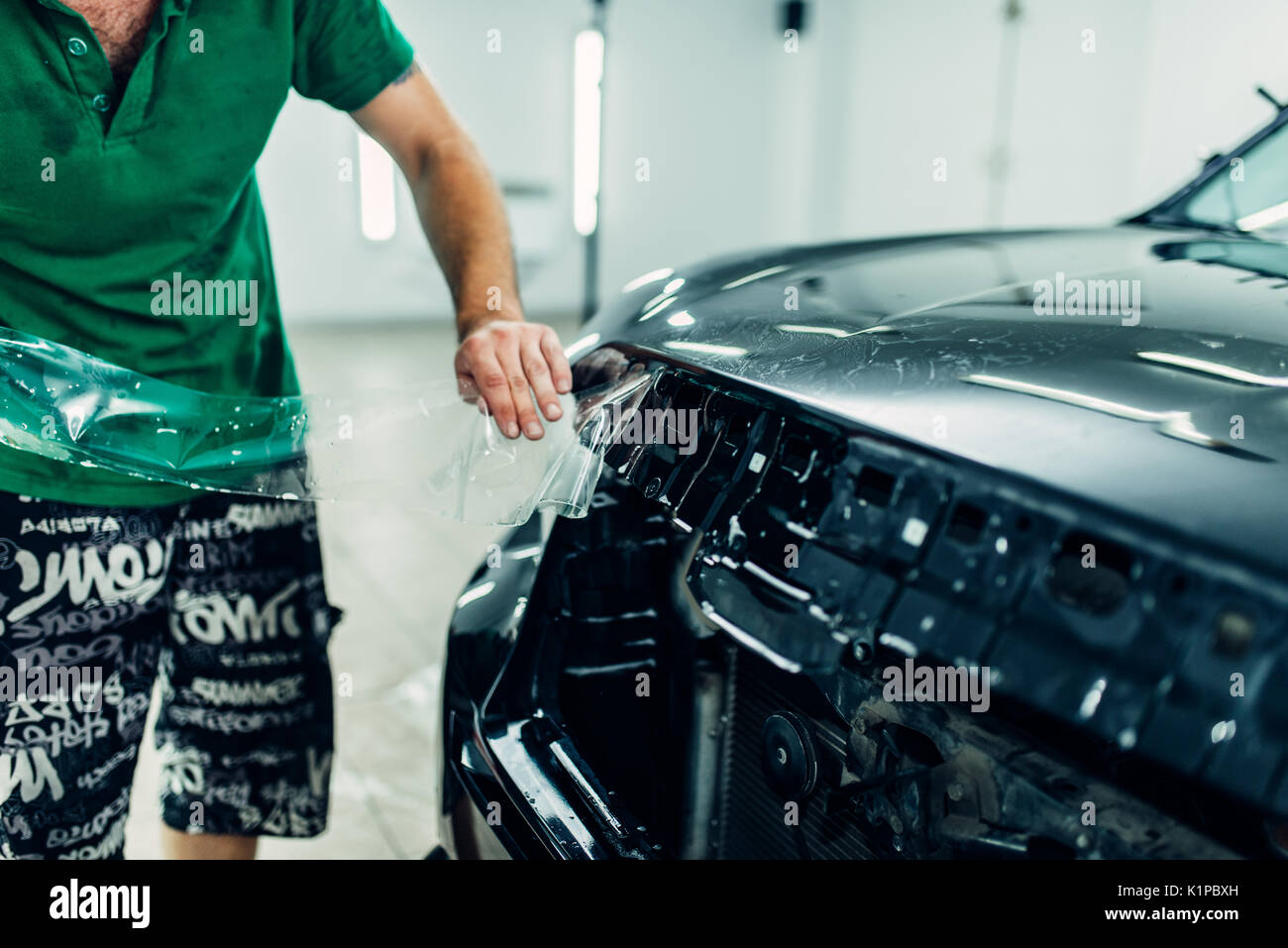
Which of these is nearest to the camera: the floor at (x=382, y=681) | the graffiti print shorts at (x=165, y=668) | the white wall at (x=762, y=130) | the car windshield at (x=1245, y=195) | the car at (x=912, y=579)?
the car at (x=912, y=579)

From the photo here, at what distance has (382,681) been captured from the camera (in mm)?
2133

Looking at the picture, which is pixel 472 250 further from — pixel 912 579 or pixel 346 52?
pixel 912 579

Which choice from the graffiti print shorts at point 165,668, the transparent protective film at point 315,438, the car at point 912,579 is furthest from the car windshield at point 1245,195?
the graffiti print shorts at point 165,668

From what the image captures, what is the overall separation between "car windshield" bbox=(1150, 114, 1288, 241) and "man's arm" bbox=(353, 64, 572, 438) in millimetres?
878

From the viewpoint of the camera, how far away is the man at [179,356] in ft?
3.16

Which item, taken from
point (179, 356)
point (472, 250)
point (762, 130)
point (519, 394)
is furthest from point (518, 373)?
point (762, 130)

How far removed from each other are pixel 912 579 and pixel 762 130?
6.63 metres

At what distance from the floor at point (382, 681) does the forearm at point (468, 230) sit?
7.8 inches

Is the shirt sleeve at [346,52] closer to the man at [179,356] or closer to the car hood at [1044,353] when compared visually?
the man at [179,356]

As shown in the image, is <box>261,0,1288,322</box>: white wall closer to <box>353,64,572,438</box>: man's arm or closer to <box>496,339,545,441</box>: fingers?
<box>353,64,572,438</box>: man's arm

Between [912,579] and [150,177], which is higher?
[150,177]

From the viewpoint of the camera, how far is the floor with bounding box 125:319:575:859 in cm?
165

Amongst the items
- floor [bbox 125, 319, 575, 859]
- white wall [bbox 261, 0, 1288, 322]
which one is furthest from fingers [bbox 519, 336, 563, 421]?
white wall [bbox 261, 0, 1288, 322]

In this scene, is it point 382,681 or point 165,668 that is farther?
point 382,681
